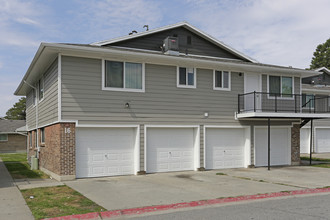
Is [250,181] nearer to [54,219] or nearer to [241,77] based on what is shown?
[241,77]

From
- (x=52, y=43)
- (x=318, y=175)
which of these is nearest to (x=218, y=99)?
(x=318, y=175)

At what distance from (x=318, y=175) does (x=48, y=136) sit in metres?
11.9

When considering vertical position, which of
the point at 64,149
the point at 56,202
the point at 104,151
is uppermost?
the point at 64,149

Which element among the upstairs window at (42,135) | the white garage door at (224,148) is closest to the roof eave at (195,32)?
the white garage door at (224,148)

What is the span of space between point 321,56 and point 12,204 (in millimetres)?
→ 57194

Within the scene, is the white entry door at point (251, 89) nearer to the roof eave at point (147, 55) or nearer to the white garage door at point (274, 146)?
the roof eave at point (147, 55)

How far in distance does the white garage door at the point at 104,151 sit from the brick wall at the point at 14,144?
2759 cm

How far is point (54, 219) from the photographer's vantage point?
713 centimetres

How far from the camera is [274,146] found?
18.2m

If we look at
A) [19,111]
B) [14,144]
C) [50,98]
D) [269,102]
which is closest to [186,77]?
[269,102]

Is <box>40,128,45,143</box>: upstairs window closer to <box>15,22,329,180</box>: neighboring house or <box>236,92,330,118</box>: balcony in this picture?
<box>15,22,329,180</box>: neighboring house

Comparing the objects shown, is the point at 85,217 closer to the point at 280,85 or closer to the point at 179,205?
the point at 179,205

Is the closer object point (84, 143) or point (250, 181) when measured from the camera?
point (250, 181)

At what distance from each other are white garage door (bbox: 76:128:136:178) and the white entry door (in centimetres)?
617
